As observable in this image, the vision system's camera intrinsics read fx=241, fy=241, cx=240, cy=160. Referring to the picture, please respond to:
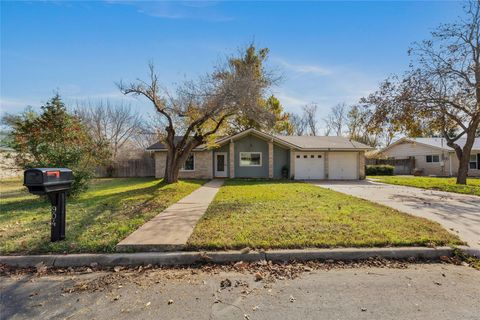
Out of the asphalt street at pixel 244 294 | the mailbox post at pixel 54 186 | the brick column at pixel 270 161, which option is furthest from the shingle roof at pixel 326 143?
the mailbox post at pixel 54 186

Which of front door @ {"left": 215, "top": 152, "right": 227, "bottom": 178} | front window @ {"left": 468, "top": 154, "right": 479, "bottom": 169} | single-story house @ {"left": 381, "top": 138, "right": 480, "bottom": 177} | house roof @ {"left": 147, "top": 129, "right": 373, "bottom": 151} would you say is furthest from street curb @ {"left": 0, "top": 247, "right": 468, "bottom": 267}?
front window @ {"left": 468, "top": 154, "right": 479, "bottom": 169}

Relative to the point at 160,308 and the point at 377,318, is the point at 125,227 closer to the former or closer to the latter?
the point at 160,308

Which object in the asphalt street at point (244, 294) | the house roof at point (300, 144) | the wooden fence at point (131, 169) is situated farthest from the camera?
the wooden fence at point (131, 169)

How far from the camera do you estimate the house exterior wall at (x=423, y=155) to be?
76.5 feet

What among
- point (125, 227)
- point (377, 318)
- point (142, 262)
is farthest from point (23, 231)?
point (377, 318)

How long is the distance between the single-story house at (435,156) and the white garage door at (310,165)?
10.6m

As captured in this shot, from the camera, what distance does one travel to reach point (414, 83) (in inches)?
504

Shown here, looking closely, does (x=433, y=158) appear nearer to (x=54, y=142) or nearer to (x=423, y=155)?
(x=423, y=155)

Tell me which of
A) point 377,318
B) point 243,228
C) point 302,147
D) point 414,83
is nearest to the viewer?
point 377,318

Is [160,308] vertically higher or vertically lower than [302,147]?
lower

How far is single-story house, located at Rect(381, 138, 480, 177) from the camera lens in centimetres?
2308

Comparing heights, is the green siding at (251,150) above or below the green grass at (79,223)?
above

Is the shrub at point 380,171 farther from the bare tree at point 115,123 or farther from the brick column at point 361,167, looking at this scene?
the bare tree at point 115,123

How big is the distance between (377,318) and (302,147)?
634 inches
